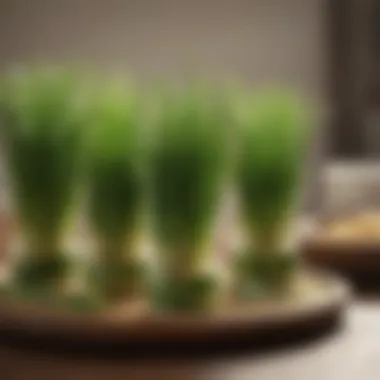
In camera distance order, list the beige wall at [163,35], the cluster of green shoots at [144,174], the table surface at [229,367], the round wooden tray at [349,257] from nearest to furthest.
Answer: the table surface at [229,367]
the cluster of green shoots at [144,174]
the round wooden tray at [349,257]
the beige wall at [163,35]

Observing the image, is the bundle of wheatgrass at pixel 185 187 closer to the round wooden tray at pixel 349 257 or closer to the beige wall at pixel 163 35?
the round wooden tray at pixel 349 257

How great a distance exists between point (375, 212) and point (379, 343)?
0.58 metres

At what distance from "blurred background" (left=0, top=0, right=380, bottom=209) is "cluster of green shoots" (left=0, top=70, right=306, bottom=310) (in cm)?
223

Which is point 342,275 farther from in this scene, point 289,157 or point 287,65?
point 287,65

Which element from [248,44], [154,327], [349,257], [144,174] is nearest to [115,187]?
[144,174]

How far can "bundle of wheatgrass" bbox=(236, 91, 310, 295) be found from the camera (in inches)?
35.6

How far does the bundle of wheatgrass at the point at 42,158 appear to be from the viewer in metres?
0.90

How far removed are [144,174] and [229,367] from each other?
197 mm

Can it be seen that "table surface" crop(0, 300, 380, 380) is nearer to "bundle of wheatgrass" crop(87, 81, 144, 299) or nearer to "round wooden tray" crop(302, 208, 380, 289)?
"bundle of wheatgrass" crop(87, 81, 144, 299)

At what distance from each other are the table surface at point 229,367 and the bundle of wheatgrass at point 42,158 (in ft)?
0.44

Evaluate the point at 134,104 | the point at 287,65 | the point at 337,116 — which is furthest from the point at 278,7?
the point at 134,104

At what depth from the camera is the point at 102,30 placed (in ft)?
11.1

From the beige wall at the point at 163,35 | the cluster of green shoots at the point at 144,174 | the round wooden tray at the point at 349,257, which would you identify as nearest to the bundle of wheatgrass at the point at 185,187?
the cluster of green shoots at the point at 144,174

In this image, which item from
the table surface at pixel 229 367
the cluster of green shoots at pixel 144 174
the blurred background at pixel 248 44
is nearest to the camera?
the table surface at pixel 229 367
